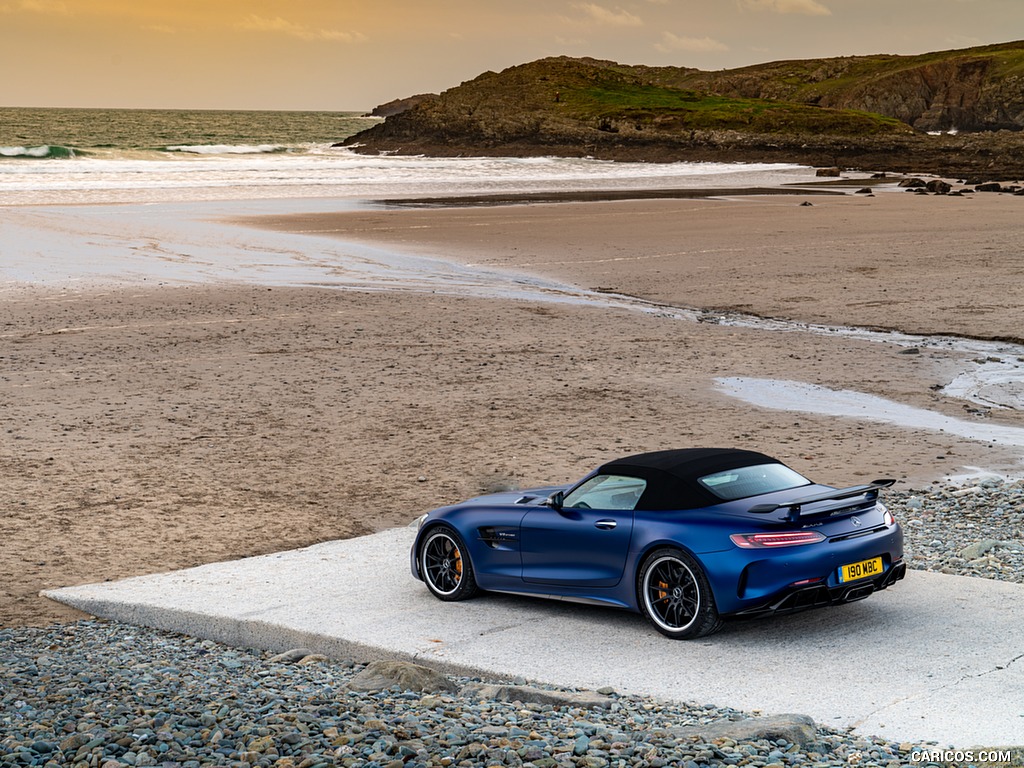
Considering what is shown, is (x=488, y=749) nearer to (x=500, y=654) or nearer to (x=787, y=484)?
(x=500, y=654)

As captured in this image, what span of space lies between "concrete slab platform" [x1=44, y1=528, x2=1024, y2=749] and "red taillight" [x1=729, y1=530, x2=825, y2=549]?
27.1 inches

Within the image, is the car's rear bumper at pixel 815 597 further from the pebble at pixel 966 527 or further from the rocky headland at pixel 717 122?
the rocky headland at pixel 717 122

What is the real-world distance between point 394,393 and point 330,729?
41.0ft

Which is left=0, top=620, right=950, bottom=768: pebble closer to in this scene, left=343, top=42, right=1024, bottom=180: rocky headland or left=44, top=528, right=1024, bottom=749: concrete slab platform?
left=44, top=528, right=1024, bottom=749: concrete slab platform

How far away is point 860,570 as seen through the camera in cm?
875

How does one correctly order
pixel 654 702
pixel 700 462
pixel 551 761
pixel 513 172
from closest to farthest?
pixel 551 761, pixel 654 702, pixel 700 462, pixel 513 172

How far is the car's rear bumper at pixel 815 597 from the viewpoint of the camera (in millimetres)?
8469

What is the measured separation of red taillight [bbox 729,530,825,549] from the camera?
8500mm

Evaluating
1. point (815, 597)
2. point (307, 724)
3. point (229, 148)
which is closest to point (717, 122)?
point (229, 148)

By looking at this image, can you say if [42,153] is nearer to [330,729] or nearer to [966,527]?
[966,527]

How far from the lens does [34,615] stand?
35.3 ft

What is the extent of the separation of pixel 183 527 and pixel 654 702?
6894 mm

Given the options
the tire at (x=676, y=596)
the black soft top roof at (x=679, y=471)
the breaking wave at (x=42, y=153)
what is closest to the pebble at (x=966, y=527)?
the black soft top roof at (x=679, y=471)

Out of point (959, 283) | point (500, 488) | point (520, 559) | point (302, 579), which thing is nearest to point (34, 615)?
point (302, 579)
